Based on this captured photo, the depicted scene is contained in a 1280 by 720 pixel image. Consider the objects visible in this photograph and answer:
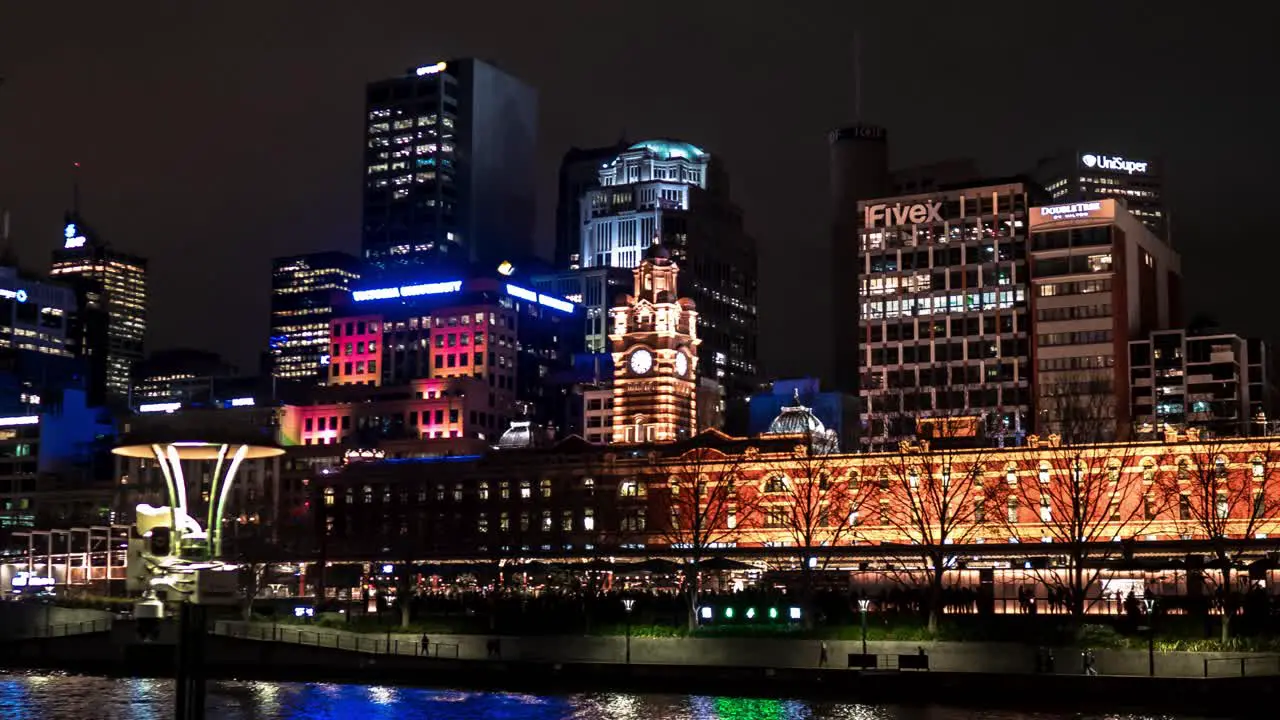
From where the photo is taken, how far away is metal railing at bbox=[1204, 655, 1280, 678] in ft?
242

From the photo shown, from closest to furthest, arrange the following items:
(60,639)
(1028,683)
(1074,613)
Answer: (1028,683) < (1074,613) < (60,639)

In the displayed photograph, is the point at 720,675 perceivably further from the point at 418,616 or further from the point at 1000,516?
the point at 1000,516

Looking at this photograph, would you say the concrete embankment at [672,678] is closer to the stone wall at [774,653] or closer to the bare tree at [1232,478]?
the stone wall at [774,653]

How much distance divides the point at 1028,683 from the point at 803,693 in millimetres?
10449

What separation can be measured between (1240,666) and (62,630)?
68.4 meters

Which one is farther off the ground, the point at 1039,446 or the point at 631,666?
the point at 1039,446

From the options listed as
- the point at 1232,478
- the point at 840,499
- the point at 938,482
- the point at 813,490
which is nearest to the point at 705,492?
the point at 813,490

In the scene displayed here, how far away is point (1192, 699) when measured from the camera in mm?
70875

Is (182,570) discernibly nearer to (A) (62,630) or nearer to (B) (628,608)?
(B) (628,608)

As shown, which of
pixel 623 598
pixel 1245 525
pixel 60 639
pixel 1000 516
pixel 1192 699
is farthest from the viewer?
pixel 1245 525

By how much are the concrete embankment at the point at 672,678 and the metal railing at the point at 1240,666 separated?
313 centimetres

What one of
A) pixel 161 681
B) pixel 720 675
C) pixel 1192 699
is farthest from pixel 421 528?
pixel 1192 699

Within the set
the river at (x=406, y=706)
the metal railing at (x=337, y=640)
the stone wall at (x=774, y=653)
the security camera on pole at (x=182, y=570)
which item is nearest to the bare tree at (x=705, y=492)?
the metal railing at (x=337, y=640)

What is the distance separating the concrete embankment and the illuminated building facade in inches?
1624
